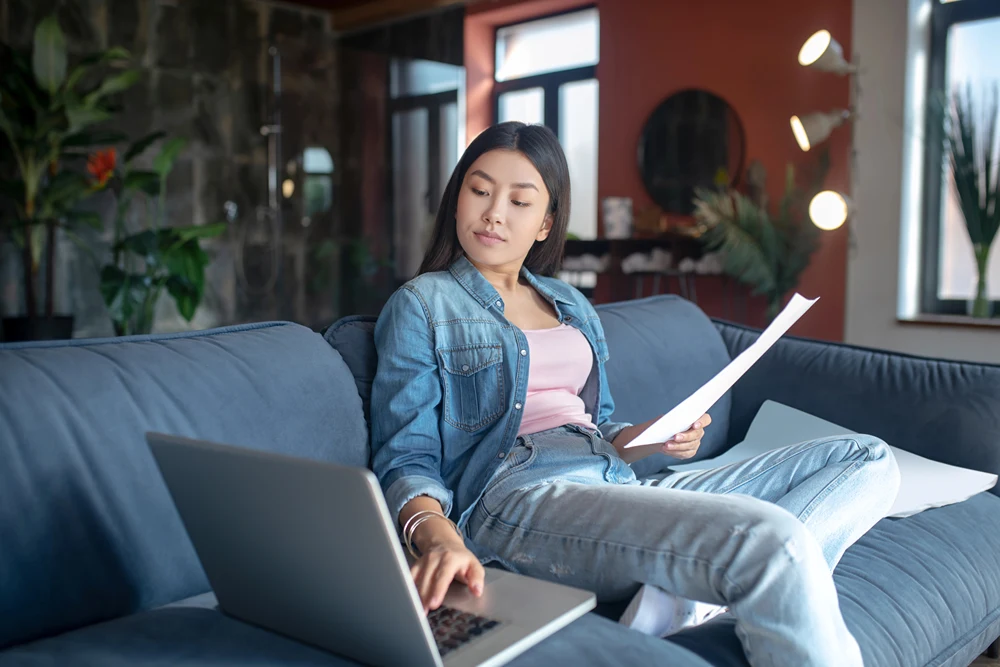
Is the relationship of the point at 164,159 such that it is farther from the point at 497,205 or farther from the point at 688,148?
the point at 497,205

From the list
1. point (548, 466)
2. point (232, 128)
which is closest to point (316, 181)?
point (232, 128)

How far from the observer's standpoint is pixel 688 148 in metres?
4.65

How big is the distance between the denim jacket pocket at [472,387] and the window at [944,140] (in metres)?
2.97

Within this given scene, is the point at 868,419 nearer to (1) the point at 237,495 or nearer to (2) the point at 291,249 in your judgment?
(1) the point at 237,495

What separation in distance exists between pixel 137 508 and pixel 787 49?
3.96 m

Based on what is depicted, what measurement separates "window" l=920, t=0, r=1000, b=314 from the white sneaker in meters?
3.07

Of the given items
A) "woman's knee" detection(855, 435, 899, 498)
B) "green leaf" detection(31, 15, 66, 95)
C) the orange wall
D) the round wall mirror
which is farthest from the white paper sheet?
"green leaf" detection(31, 15, 66, 95)

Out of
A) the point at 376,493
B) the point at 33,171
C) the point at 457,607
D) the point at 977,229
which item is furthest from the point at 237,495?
the point at 33,171

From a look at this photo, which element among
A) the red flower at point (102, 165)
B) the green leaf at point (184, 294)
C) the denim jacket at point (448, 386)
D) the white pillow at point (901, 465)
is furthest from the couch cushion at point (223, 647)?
the red flower at point (102, 165)

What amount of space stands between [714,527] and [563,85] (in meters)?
4.69

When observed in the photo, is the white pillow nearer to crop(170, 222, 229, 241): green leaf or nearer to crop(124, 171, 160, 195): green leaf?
crop(170, 222, 229, 241): green leaf

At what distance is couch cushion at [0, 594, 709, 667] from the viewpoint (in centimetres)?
91

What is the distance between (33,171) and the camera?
4.27m

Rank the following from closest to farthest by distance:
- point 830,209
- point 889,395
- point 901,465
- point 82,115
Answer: point 901,465 < point 889,395 < point 830,209 < point 82,115
